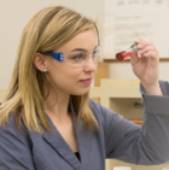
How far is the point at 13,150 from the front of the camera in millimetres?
958

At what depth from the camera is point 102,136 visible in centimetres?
112

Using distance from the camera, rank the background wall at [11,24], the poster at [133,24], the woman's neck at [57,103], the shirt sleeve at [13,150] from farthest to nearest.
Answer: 1. the background wall at [11,24]
2. the poster at [133,24]
3. the woman's neck at [57,103]
4. the shirt sleeve at [13,150]

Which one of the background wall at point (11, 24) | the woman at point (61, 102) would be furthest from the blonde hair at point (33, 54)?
the background wall at point (11, 24)

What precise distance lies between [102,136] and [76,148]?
0.32 ft

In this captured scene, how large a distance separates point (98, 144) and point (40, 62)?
0.86 ft

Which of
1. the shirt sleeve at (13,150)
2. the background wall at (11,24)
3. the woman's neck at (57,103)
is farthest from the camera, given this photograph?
the background wall at (11,24)

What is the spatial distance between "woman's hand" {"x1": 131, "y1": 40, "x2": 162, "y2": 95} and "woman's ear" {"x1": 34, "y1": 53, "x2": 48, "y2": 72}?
233 mm

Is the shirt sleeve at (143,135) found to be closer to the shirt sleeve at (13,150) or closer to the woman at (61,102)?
the woman at (61,102)

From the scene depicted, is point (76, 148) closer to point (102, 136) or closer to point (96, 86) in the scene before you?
→ point (102, 136)

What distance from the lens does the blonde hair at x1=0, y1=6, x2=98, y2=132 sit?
0.98 m

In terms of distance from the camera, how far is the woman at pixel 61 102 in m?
0.97

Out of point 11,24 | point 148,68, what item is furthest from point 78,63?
point 11,24

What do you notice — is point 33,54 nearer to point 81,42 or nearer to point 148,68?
point 81,42

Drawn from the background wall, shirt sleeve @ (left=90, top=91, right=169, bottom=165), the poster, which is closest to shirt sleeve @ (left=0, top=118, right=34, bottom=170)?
shirt sleeve @ (left=90, top=91, right=169, bottom=165)
